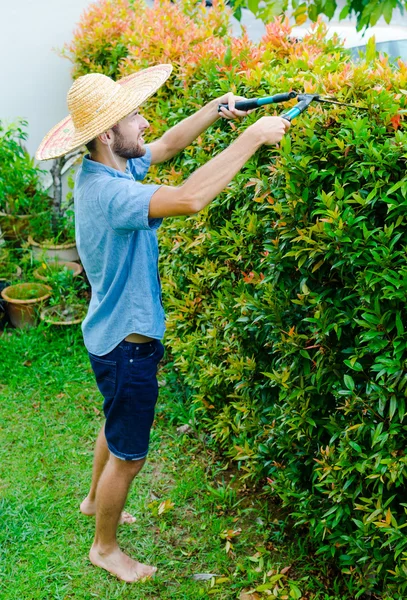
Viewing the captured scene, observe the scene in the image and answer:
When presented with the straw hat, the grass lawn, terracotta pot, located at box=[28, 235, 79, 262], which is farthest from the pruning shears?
terracotta pot, located at box=[28, 235, 79, 262]

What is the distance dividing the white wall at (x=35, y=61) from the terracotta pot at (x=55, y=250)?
1.23 meters

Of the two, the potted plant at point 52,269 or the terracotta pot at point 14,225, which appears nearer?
the potted plant at point 52,269

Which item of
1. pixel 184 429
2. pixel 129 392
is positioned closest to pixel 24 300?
pixel 184 429

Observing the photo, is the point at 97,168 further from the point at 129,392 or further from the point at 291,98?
the point at 129,392

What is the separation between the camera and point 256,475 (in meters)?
3.42

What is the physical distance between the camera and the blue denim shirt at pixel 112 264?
104 inches

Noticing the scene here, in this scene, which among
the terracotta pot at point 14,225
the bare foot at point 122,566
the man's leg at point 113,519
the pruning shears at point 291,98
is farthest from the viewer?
the terracotta pot at point 14,225

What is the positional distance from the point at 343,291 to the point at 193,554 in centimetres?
153

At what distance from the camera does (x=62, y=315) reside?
17.4ft

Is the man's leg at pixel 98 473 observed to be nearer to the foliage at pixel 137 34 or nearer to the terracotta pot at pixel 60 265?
the foliage at pixel 137 34

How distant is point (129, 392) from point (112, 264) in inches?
21.6

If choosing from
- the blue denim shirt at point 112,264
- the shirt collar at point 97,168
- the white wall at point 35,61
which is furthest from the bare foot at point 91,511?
the white wall at point 35,61

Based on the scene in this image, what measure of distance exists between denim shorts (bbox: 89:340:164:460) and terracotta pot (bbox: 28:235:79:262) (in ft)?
9.99

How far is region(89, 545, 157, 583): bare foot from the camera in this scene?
3162 millimetres
